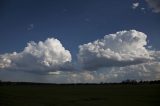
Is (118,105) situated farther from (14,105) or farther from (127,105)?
(14,105)

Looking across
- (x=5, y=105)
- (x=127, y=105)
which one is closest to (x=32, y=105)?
(x=5, y=105)

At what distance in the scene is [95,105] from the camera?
51.4m

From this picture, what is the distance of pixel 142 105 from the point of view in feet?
165

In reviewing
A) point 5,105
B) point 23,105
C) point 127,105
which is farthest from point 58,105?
point 127,105

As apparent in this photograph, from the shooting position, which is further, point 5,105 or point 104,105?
point 104,105

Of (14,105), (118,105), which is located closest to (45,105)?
(14,105)

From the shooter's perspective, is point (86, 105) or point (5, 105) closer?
point (5, 105)

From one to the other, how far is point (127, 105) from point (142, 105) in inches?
105

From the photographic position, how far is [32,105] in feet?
161

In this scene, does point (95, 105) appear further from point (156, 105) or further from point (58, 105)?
point (156, 105)

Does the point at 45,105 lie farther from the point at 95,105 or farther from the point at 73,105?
the point at 95,105

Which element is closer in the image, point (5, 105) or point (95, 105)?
point (5, 105)

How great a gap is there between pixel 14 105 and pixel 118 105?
18.6 meters

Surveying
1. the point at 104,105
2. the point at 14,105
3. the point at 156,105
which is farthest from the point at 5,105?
the point at 156,105
